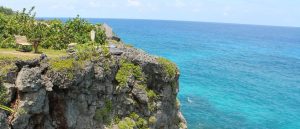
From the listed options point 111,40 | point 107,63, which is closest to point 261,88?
point 111,40

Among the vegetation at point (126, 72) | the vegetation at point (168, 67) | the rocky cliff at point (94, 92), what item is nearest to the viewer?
the rocky cliff at point (94, 92)

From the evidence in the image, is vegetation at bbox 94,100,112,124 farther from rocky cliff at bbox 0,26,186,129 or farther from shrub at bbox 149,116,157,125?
shrub at bbox 149,116,157,125

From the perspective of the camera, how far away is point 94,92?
960 inches

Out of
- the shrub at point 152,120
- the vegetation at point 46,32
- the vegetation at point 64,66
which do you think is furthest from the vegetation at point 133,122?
the vegetation at point 46,32

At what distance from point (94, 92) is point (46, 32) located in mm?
9444

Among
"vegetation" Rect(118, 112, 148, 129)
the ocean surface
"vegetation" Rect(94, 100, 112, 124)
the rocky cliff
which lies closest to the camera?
the rocky cliff

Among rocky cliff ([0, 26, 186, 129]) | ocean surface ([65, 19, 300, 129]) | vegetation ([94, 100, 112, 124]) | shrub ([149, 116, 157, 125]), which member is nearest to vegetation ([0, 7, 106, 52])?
rocky cliff ([0, 26, 186, 129])

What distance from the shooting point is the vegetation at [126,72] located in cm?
2616

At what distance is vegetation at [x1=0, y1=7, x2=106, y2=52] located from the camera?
97.0 ft

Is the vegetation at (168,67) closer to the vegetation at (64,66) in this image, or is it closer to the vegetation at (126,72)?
the vegetation at (126,72)

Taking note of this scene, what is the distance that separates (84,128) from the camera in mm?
24031

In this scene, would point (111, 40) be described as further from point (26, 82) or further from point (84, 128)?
point (26, 82)

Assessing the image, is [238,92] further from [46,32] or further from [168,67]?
[46,32]

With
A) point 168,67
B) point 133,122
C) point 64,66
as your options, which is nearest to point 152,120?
point 133,122
